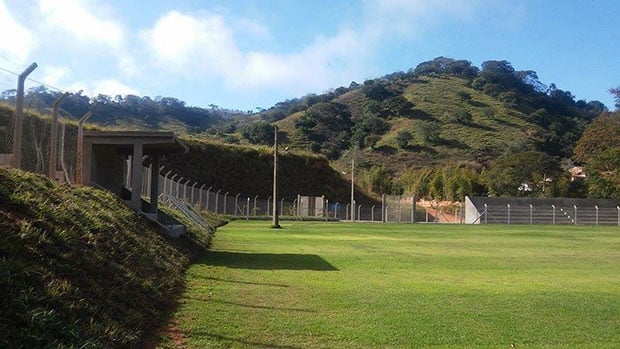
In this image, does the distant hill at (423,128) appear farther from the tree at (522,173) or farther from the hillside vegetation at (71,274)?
the hillside vegetation at (71,274)

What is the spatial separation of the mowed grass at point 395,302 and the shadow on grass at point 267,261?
0.03 metres

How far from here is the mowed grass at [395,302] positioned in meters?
8.20

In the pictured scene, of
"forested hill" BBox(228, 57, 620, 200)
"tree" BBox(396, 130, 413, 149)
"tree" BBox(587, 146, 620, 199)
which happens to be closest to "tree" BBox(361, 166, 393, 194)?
"forested hill" BBox(228, 57, 620, 200)

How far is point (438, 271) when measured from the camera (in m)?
16.1

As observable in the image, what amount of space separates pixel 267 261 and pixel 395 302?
22.7 feet

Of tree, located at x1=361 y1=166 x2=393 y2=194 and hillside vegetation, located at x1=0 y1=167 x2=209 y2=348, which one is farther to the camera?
tree, located at x1=361 y1=166 x2=393 y2=194

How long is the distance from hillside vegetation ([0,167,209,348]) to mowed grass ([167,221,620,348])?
0.69m

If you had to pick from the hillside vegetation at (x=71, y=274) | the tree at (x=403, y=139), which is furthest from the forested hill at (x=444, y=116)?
the hillside vegetation at (x=71, y=274)

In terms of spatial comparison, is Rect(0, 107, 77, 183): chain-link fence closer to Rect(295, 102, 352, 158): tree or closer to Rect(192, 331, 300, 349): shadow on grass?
Rect(192, 331, 300, 349): shadow on grass

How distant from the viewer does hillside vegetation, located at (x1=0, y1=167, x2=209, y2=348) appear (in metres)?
5.82

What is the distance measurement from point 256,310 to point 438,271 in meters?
7.36

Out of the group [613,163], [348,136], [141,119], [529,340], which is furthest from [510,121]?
[529,340]

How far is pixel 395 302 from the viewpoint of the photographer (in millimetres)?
10945

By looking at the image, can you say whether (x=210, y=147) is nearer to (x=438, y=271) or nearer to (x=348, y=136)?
(x=348, y=136)
